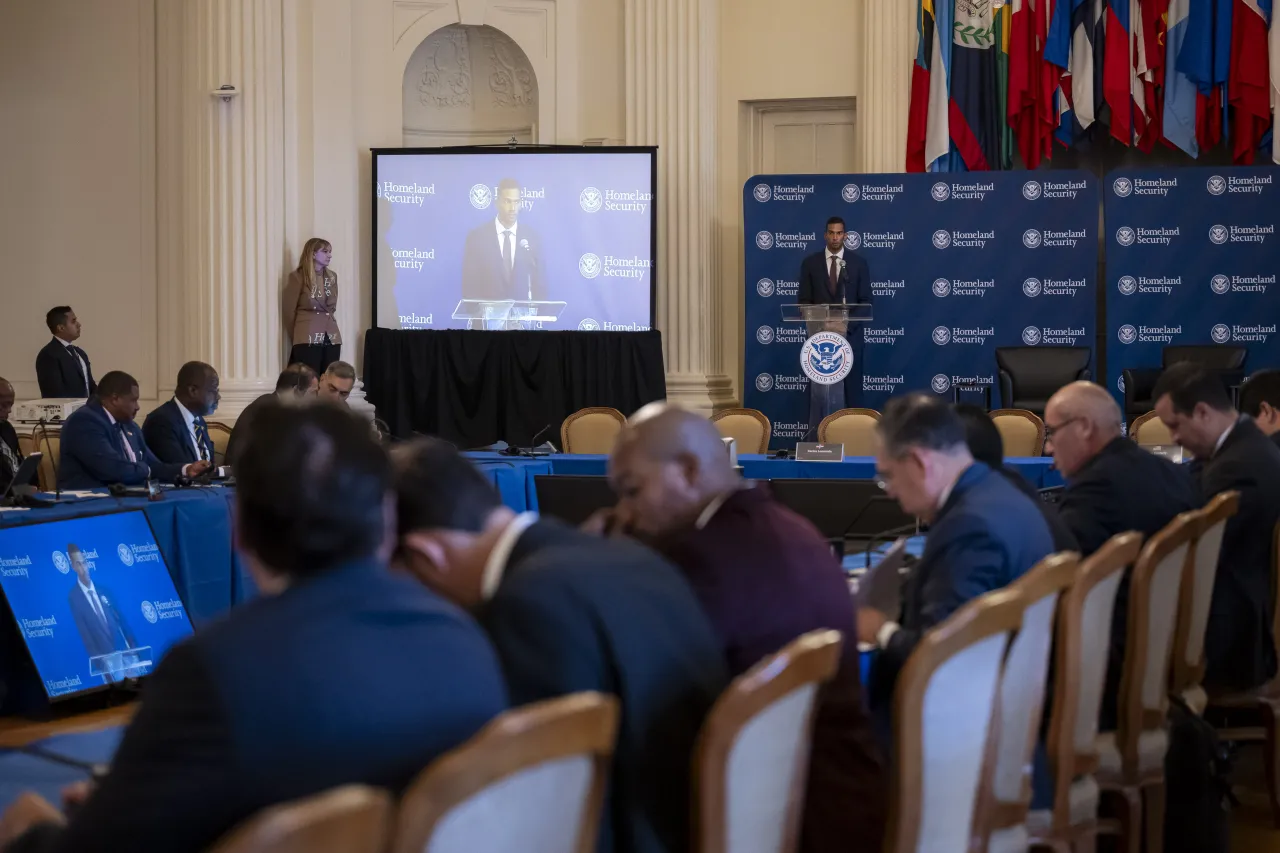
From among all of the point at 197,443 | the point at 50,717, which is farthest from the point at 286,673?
the point at 197,443

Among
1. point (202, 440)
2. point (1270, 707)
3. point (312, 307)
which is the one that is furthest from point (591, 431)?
point (1270, 707)

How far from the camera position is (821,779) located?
235 centimetres

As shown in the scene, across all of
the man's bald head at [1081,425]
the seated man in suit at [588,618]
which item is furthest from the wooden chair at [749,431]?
the seated man in suit at [588,618]

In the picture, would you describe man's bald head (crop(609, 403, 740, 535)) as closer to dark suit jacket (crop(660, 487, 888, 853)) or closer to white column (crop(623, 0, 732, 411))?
dark suit jacket (crop(660, 487, 888, 853))

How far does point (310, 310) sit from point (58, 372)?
69.1 inches

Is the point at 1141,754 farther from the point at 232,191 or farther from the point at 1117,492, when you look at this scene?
the point at 232,191

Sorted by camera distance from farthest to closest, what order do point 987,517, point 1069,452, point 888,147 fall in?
point 888,147
point 1069,452
point 987,517

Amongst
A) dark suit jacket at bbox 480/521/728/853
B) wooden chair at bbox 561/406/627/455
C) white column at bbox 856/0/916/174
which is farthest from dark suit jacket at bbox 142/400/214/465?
white column at bbox 856/0/916/174

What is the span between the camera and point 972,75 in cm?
1123

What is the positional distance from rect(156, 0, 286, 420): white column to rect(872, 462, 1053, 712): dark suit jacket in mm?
8005

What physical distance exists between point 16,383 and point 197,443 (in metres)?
5.04

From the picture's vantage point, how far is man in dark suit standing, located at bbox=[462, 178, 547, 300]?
36.4ft

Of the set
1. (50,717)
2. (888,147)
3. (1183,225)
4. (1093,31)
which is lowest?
(50,717)

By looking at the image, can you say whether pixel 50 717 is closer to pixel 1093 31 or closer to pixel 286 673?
pixel 286 673
